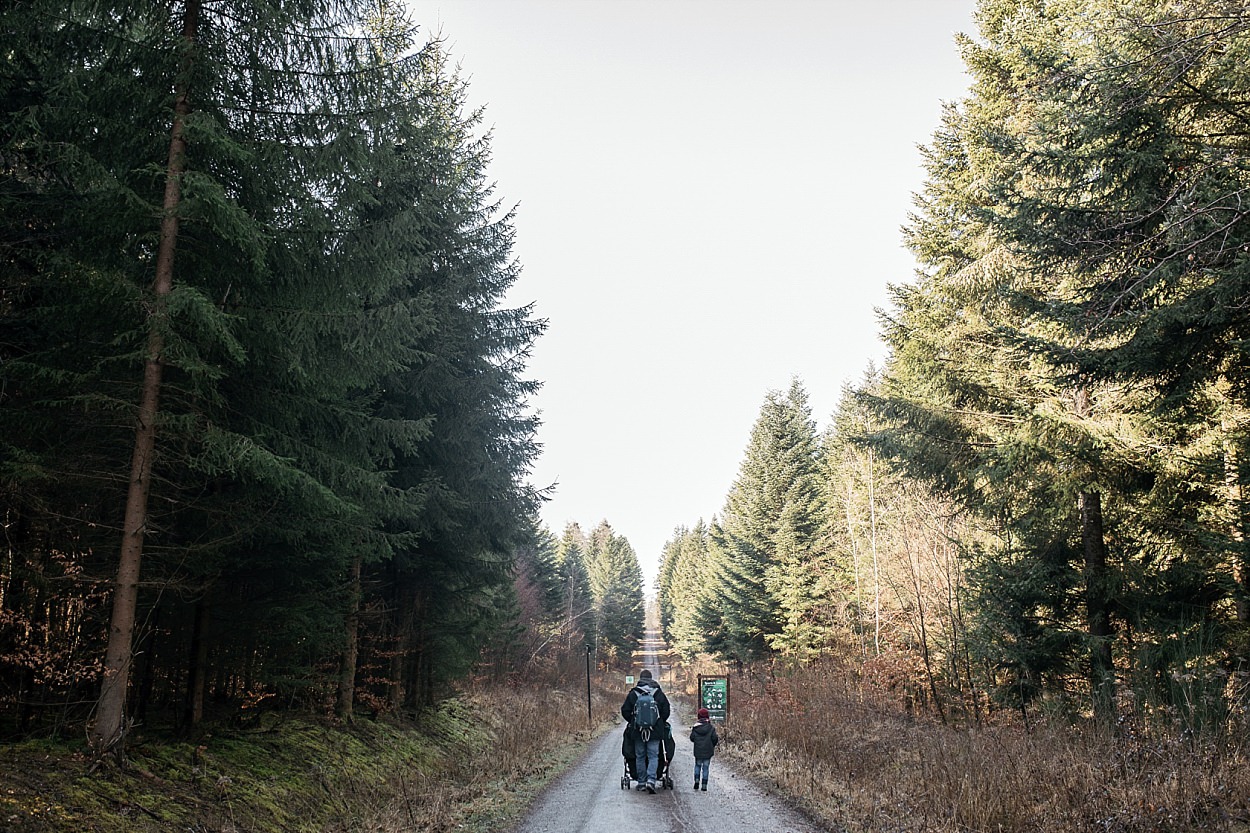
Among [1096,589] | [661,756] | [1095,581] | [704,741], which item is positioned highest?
[1095,581]

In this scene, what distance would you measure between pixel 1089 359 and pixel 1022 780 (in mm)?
5013

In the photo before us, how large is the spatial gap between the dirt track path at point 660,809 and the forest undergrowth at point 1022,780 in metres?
0.67

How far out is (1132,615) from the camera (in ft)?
34.7

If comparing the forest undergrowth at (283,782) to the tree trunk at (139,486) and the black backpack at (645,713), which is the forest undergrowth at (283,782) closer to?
the tree trunk at (139,486)

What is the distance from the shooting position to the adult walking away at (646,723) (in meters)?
12.6

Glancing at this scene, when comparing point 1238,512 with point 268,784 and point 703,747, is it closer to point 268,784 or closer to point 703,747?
point 703,747

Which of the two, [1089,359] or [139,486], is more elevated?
[1089,359]

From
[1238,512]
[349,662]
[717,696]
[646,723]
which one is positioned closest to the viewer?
[1238,512]

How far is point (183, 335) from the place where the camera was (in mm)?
7805

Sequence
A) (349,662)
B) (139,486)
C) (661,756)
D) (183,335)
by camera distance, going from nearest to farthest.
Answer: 1. (139,486)
2. (183,335)
3. (661,756)
4. (349,662)

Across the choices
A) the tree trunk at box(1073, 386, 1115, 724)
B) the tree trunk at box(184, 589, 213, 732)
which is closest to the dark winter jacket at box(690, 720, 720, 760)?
the tree trunk at box(1073, 386, 1115, 724)

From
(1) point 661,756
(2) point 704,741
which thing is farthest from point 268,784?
(2) point 704,741

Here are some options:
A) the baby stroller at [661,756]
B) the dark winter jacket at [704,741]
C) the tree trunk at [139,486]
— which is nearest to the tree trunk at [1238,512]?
the dark winter jacket at [704,741]

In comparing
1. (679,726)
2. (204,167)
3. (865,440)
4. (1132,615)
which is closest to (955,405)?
(865,440)
